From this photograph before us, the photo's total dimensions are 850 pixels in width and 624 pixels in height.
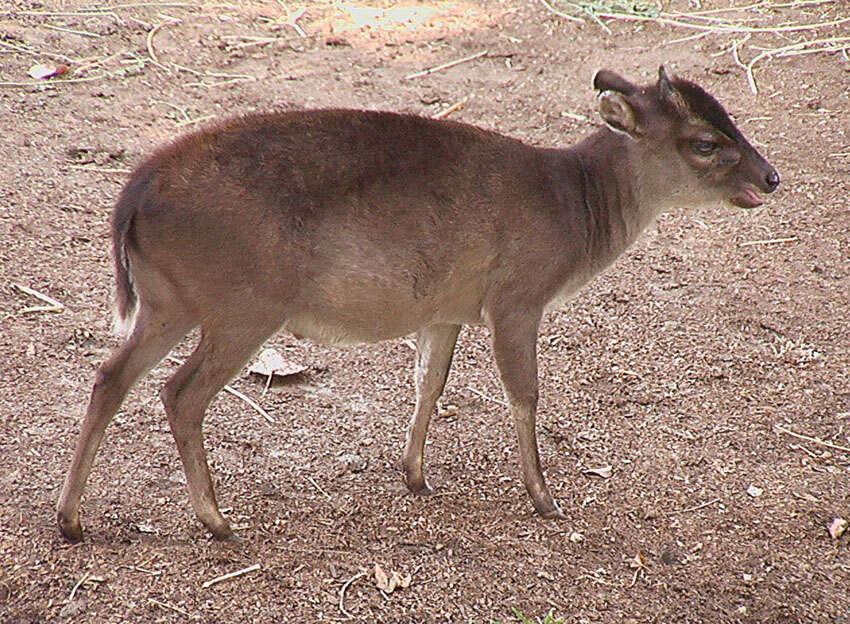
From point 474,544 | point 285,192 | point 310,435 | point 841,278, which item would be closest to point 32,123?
point 310,435

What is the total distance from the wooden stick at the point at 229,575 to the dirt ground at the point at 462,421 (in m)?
0.01

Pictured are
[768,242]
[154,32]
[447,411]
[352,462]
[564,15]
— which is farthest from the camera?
[564,15]

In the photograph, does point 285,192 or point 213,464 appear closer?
point 285,192

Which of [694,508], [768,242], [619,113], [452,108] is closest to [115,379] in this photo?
[619,113]

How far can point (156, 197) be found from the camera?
367cm

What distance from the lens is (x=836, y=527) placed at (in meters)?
4.25

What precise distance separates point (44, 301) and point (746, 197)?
329cm

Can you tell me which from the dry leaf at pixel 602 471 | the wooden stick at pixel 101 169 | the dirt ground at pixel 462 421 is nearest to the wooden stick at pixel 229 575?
the dirt ground at pixel 462 421

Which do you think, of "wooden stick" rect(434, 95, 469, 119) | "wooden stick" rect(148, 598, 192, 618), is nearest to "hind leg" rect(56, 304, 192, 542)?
"wooden stick" rect(148, 598, 192, 618)

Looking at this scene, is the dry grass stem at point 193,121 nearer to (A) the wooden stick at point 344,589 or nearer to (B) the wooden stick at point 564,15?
(B) the wooden stick at point 564,15

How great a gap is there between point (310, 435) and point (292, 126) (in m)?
1.45

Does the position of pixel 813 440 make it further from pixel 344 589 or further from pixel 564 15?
pixel 564 15

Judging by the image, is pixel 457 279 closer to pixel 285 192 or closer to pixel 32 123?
pixel 285 192

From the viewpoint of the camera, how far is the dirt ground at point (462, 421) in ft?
12.6
